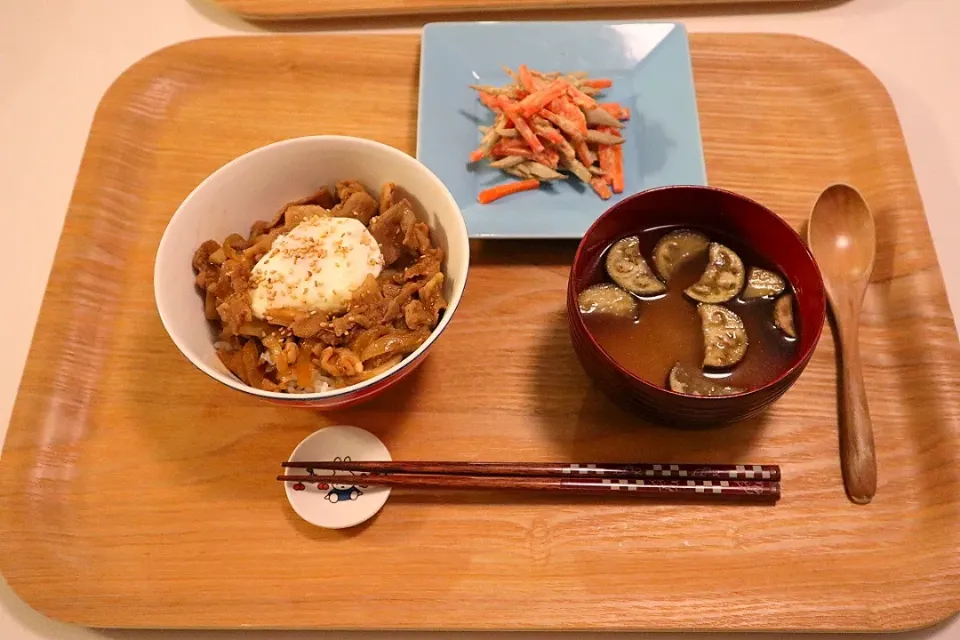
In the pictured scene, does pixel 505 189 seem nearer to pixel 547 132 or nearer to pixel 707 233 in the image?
pixel 547 132

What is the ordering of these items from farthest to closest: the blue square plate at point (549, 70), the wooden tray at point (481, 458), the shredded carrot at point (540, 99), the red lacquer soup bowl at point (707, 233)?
the shredded carrot at point (540, 99) → the blue square plate at point (549, 70) → the wooden tray at point (481, 458) → the red lacquer soup bowl at point (707, 233)

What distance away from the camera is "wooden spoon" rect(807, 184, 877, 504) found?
1.33m

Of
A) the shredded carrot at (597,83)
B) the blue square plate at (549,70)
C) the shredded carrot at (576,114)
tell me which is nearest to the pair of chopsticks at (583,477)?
the blue square plate at (549,70)

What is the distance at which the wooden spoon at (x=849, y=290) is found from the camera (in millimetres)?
1332

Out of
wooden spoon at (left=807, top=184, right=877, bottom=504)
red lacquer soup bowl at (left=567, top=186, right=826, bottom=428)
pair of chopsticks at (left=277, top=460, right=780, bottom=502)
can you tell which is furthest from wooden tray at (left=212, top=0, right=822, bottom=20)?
pair of chopsticks at (left=277, top=460, right=780, bottom=502)

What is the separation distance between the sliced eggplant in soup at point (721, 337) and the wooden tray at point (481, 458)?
0.70ft

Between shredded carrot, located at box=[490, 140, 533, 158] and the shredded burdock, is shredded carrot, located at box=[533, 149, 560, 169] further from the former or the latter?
the shredded burdock

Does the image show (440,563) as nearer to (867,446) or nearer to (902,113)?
(867,446)

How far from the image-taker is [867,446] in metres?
1.34

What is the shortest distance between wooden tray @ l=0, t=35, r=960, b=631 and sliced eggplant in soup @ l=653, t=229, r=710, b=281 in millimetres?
275

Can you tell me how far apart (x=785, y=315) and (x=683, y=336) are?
0.20m

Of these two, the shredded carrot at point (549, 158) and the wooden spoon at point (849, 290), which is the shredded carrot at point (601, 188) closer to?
the shredded carrot at point (549, 158)

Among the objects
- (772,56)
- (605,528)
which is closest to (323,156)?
(605,528)

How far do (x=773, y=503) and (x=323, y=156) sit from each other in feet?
3.97
